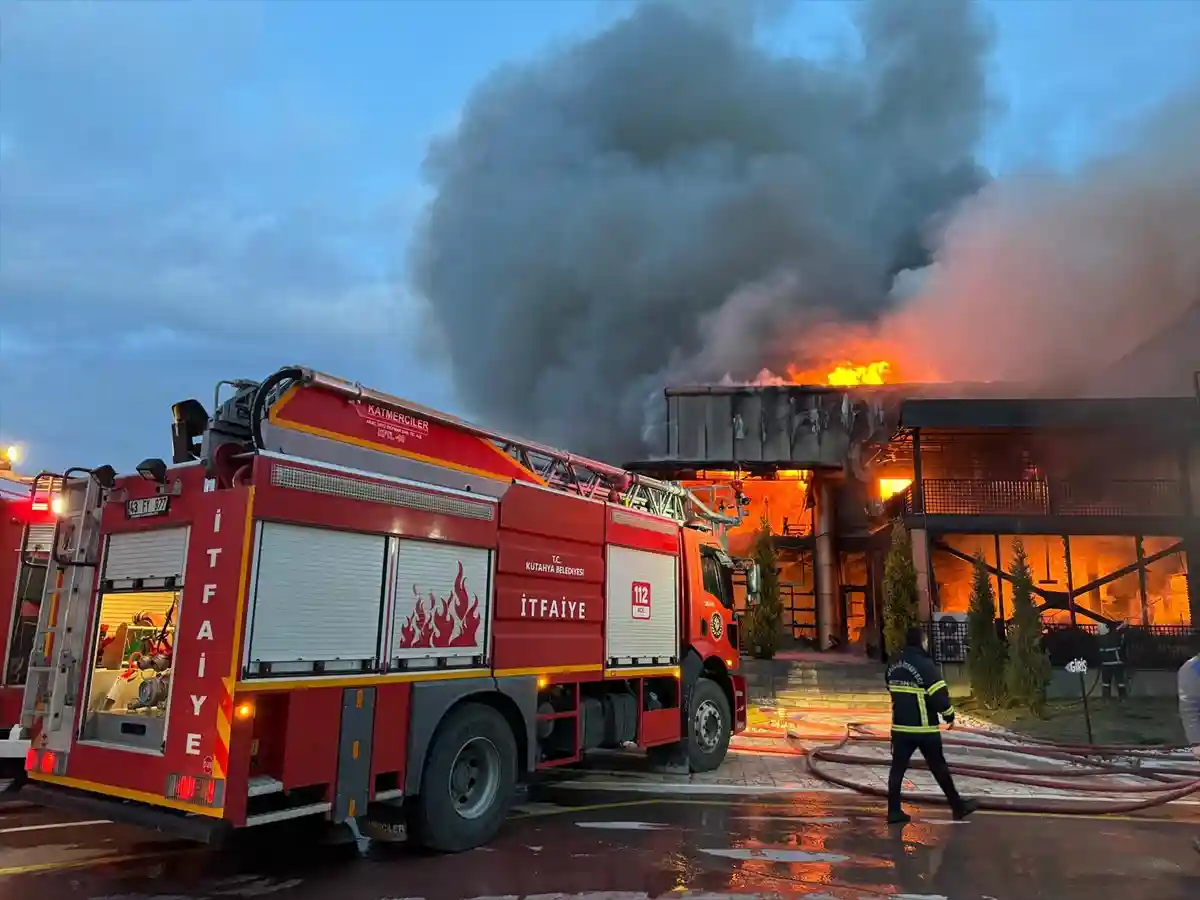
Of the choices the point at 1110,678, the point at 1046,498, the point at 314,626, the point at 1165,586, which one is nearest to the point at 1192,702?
the point at 314,626

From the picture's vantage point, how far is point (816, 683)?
1825cm

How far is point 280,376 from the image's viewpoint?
5.50 m

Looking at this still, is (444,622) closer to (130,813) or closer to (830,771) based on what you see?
(130,813)

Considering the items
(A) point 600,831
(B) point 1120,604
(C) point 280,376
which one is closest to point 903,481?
(B) point 1120,604

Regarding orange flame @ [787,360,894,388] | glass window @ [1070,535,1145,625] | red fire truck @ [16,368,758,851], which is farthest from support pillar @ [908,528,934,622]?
red fire truck @ [16,368,758,851]

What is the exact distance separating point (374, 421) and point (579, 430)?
3416 centimetres

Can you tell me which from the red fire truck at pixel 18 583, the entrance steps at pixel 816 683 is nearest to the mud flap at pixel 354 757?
the red fire truck at pixel 18 583

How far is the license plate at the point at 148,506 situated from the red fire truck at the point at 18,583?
191cm

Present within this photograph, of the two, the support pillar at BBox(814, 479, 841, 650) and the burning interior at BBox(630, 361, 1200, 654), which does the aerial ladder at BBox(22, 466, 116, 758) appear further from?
the support pillar at BBox(814, 479, 841, 650)

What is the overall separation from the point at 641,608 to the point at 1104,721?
31.3ft

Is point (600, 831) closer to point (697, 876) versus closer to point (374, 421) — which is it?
point (697, 876)

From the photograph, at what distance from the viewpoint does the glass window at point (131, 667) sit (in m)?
5.16

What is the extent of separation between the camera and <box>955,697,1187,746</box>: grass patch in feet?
38.6

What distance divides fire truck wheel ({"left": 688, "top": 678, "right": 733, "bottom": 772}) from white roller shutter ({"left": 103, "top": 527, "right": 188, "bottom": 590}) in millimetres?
5642
